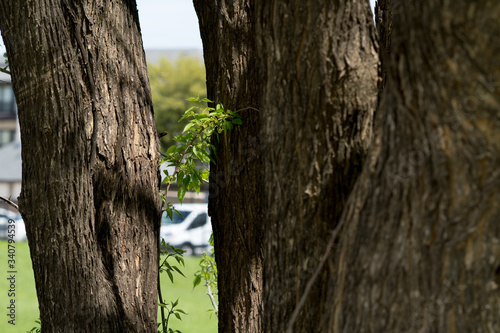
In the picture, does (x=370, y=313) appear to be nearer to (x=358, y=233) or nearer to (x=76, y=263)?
(x=358, y=233)

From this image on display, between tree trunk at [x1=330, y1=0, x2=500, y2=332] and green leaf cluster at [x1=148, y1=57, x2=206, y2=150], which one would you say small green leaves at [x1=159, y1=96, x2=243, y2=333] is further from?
green leaf cluster at [x1=148, y1=57, x2=206, y2=150]

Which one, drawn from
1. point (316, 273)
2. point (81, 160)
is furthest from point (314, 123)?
point (81, 160)

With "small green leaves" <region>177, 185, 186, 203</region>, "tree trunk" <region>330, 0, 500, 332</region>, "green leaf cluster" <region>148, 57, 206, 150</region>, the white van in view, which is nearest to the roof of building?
"green leaf cluster" <region>148, 57, 206, 150</region>

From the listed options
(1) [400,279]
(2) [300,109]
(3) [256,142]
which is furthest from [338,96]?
(3) [256,142]

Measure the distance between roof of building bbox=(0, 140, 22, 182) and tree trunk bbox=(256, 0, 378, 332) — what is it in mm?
35251

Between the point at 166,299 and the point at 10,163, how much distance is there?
2992 centimetres

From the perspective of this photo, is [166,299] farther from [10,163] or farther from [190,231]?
[10,163]

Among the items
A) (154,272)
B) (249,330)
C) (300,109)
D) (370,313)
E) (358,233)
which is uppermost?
(300,109)

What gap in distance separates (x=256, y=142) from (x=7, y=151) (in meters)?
38.8

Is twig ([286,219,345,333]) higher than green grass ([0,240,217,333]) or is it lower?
higher

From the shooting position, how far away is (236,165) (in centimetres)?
354

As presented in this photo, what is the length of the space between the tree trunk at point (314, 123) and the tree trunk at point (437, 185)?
0.93 feet

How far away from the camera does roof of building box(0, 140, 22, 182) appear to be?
35719mm

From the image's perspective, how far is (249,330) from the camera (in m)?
3.72
